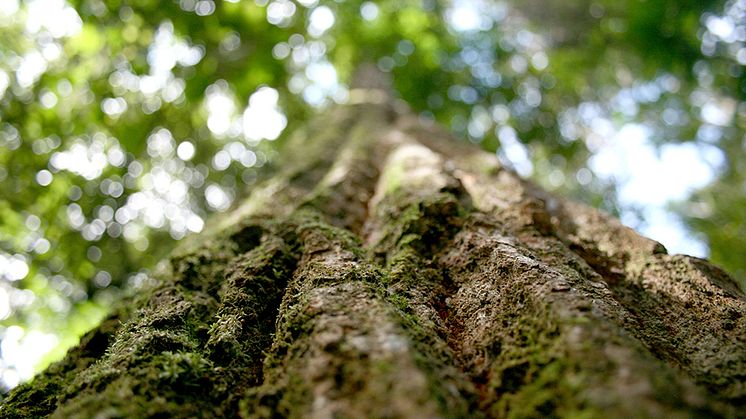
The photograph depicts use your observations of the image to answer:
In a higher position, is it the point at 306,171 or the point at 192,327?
the point at 306,171

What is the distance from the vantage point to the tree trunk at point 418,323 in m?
1.47

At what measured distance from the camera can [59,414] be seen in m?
1.64

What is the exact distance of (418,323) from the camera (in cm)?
192

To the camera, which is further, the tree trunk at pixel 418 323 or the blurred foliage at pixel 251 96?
the blurred foliage at pixel 251 96

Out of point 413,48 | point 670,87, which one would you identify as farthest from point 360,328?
point 670,87

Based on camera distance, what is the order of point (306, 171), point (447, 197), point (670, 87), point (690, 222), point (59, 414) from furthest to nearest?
point (670, 87)
point (690, 222)
point (306, 171)
point (447, 197)
point (59, 414)

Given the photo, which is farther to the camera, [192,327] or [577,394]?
[192,327]

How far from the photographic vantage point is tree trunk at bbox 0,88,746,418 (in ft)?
4.83

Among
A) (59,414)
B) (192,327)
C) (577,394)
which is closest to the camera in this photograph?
(577,394)

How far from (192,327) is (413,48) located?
7.62 metres

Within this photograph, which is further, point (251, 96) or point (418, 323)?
point (251, 96)

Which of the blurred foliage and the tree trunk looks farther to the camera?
the blurred foliage

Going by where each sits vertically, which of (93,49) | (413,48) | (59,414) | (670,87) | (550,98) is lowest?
(59,414)

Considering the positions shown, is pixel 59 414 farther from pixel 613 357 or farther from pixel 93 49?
pixel 93 49
